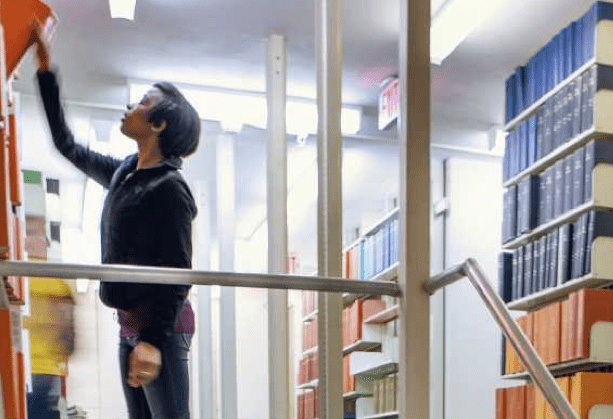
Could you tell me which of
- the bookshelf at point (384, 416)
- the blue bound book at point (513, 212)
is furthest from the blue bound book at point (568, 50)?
the bookshelf at point (384, 416)

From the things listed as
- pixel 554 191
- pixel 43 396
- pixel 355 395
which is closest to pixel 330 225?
pixel 43 396

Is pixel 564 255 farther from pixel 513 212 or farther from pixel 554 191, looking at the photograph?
pixel 513 212

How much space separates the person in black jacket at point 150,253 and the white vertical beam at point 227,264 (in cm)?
321

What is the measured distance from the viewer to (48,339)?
2.90 m

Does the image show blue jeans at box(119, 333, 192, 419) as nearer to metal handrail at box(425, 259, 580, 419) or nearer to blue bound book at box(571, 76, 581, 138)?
metal handrail at box(425, 259, 580, 419)

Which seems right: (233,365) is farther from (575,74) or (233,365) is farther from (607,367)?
(575,74)

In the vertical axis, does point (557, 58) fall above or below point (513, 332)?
above

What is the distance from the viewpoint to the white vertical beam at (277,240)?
3.63 m

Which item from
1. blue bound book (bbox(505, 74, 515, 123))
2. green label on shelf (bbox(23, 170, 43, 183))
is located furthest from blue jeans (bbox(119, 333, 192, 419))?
blue bound book (bbox(505, 74, 515, 123))

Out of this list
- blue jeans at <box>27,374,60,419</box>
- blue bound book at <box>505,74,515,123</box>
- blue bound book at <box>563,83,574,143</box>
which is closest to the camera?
blue jeans at <box>27,374,60,419</box>

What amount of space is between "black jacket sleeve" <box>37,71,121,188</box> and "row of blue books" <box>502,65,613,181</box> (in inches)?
91.9

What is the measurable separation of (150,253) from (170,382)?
0.24 metres

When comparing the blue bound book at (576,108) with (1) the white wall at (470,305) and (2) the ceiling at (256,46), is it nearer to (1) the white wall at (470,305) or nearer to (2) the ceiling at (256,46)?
(2) the ceiling at (256,46)

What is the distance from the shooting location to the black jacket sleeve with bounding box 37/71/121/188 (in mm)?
1773
